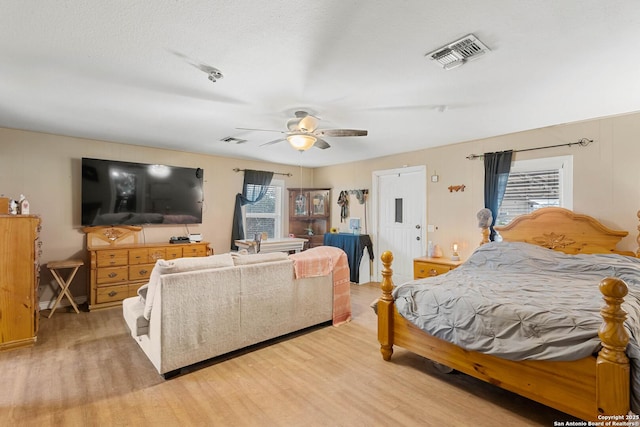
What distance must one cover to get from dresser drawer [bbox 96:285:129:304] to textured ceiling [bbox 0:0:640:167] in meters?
2.16

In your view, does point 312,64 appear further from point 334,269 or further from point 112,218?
point 112,218

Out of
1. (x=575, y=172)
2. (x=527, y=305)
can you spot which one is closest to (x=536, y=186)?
(x=575, y=172)

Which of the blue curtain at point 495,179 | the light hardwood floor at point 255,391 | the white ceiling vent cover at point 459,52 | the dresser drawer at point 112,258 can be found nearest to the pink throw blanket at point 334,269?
the light hardwood floor at point 255,391

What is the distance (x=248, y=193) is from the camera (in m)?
6.09

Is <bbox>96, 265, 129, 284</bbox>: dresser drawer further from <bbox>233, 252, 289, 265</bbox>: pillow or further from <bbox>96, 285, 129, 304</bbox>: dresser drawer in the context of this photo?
<bbox>233, 252, 289, 265</bbox>: pillow

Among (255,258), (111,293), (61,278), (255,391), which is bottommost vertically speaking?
(255,391)

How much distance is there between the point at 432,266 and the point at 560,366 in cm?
251

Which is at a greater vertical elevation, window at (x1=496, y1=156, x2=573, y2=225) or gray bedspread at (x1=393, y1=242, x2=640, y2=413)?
window at (x1=496, y1=156, x2=573, y2=225)

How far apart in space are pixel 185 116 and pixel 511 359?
3.71 m

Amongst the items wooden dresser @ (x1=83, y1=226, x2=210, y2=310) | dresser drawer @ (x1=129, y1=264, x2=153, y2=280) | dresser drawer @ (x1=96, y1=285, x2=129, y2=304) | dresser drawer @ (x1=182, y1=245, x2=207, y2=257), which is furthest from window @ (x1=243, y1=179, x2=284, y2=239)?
dresser drawer @ (x1=96, y1=285, x2=129, y2=304)

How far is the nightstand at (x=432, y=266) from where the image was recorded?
4209 millimetres

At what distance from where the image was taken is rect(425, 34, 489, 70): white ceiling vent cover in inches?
77.0

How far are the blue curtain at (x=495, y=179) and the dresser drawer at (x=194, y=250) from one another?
4.33 m

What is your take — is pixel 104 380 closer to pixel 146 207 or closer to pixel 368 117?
pixel 146 207
